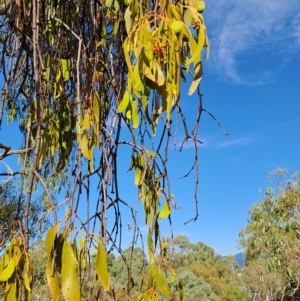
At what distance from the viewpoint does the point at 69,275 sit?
409 mm

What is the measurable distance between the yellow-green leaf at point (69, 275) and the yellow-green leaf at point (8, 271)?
0.18ft

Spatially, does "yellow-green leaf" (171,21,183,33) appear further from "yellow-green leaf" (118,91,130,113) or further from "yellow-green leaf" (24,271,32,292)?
"yellow-green leaf" (24,271,32,292)

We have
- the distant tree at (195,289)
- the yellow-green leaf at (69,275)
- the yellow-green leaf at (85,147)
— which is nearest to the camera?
the yellow-green leaf at (69,275)

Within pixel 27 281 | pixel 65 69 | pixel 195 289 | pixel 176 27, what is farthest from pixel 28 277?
pixel 195 289

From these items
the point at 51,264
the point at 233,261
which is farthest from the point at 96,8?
the point at 233,261

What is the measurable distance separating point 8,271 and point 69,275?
2.7 inches

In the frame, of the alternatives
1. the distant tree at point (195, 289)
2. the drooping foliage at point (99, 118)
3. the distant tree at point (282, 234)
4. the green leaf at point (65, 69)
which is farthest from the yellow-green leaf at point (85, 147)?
the distant tree at point (195, 289)

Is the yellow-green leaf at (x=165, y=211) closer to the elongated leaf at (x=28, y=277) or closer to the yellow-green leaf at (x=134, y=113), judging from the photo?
the yellow-green leaf at (x=134, y=113)

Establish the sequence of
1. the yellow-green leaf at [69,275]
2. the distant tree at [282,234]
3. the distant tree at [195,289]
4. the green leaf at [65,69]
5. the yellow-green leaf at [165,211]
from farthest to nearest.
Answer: the distant tree at [195,289] < the distant tree at [282,234] < the green leaf at [65,69] < the yellow-green leaf at [165,211] < the yellow-green leaf at [69,275]

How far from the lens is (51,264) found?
0.42 metres

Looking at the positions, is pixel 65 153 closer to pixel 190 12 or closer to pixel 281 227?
pixel 190 12

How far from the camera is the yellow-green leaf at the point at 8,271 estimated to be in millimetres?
423

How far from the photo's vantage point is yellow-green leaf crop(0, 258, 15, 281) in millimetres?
423

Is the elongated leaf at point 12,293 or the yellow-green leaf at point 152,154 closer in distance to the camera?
the elongated leaf at point 12,293
